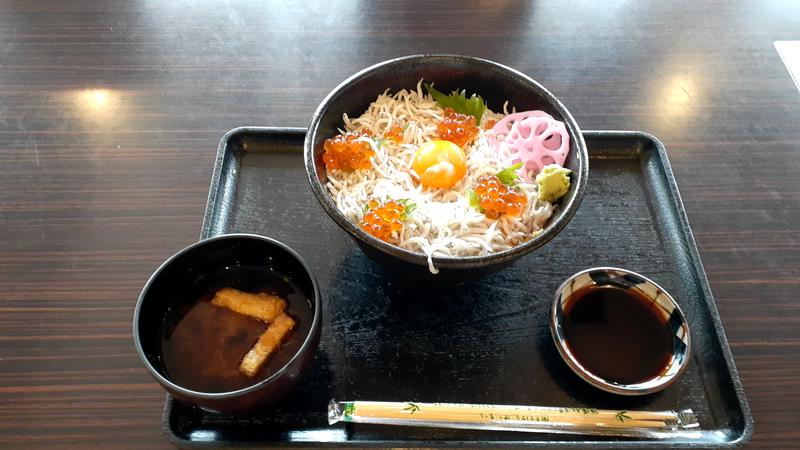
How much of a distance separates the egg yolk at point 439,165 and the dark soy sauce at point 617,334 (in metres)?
0.53

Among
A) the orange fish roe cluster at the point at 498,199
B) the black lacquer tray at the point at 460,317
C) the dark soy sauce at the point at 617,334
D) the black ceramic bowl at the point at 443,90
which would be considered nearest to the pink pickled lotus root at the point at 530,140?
the black ceramic bowl at the point at 443,90

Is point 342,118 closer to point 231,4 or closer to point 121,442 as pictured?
point 121,442

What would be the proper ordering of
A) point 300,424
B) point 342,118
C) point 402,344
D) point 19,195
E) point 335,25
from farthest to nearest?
1. point 335,25
2. point 19,195
3. point 342,118
4. point 402,344
5. point 300,424

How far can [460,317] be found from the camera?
163cm

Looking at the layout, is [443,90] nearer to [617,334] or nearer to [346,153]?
[346,153]

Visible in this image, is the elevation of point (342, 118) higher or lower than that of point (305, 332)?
higher

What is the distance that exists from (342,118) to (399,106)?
206mm

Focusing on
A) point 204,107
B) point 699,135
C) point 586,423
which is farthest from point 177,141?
point 699,135

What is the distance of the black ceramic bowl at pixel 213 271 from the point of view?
4.04ft

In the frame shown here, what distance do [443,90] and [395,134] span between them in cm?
25

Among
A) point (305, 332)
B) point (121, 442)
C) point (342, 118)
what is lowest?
point (121, 442)

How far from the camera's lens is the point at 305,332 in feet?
4.73

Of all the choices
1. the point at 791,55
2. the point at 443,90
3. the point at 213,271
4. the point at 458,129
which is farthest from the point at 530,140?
the point at 791,55

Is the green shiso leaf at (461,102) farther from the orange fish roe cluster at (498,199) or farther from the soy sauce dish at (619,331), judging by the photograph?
the soy sauce dish at (619,331)
